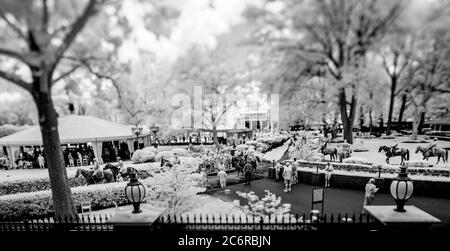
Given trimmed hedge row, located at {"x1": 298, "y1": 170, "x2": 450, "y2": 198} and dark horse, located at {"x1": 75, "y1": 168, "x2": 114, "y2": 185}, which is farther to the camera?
dark horse, located at {"x1": 75, "y1": 168, "x2": 114, "y2": 185}

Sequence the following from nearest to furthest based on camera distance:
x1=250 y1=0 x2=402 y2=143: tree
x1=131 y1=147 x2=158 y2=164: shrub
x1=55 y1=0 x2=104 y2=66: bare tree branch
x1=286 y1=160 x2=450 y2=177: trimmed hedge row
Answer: x1=55 y1=0 x2=104 y2=66: bare tree branch, x1=250 y1=0 x2=402 y2=143: tree, x1=286 y1=160 x2=450 y2=177: trimmed hedge row, x1=131 y1=147 x2=158 y2=164: shrub

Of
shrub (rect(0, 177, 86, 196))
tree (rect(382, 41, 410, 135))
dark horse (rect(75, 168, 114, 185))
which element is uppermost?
tree (rect(382, 41, 410, 135))

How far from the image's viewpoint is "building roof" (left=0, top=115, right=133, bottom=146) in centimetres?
1966

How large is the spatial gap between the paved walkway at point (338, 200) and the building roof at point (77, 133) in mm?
12884

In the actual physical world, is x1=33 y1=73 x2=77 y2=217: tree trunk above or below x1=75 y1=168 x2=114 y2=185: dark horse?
above

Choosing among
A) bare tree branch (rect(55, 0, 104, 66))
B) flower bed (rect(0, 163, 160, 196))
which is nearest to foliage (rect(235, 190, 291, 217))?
bare tree branch (rect(55, 0, 104, 66))

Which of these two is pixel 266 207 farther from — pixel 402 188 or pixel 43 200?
pixel 43 200

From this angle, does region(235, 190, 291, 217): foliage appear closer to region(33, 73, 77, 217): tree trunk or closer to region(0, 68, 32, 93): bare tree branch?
region(33, 73, 77, 217): tree trunk

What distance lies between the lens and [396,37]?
5.88 m

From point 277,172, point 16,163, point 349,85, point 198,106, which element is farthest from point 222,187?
point 16,163

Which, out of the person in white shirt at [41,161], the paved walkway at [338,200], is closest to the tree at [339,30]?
the paved walkway at [338,200]

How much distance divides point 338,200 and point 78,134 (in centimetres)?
1899

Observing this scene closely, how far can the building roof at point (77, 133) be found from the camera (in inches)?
774
